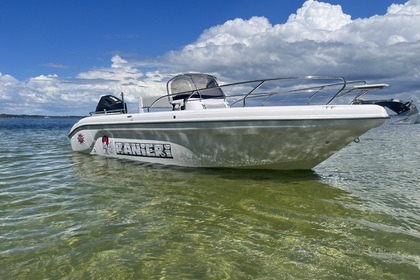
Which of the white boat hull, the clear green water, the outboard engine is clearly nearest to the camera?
the clear green water

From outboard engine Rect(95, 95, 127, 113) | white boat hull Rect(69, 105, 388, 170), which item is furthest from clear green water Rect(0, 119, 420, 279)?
outboard engine Rect(95, 95, 127, 113)

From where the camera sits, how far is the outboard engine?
10258 mm

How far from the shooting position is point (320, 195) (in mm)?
5402

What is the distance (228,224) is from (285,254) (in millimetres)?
961

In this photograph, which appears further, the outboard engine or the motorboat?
the outboard engine

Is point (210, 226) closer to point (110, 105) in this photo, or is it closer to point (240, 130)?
point (240, 130)

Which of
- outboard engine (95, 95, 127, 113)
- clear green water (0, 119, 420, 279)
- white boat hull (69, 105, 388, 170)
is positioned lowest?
clear green water (0, 119, 420, 279)

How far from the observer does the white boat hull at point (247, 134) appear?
224 inches

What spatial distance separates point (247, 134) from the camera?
6.23m

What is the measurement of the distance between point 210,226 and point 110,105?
752 cm

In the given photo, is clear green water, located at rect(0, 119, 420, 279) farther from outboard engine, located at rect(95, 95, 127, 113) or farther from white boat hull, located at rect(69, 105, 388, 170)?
outboard engine, located at rect(95, 95, 127, 113)

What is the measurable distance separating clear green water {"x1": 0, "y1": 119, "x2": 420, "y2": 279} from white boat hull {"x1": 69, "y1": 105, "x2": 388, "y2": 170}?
39cm

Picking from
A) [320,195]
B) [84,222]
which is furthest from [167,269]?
[320,195]

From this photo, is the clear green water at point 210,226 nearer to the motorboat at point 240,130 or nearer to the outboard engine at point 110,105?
the motorboat at point 240,130
